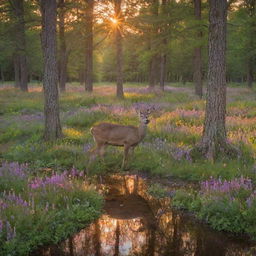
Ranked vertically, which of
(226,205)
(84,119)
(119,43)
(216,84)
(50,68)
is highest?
(119,43)

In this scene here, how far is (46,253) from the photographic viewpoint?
17.2ft

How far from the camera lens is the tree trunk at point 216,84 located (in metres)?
9.33

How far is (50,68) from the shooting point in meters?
11.9

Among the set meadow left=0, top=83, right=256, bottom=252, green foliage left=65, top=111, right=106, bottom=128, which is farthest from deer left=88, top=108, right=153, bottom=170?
green foliage left=65, top=111, right=106, bottom=128

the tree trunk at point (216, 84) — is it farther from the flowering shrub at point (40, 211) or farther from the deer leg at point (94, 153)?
the flowering shrub at point (40, 211)

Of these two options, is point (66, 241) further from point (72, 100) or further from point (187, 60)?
point (187, 60)

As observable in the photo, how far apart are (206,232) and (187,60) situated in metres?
56.8

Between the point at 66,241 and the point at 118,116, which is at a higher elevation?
the point at 118,116

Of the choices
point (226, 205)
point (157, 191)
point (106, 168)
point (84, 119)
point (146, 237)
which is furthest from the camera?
point (84, 119)

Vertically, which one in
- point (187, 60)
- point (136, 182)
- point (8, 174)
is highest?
point (187, 60)

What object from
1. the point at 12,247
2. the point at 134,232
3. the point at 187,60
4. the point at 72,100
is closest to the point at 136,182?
the point at 134,232

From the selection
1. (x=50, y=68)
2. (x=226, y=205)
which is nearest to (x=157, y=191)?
(x=226, y=205)

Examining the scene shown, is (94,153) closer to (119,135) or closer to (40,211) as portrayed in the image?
(119,135)

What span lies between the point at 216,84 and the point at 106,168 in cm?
435
